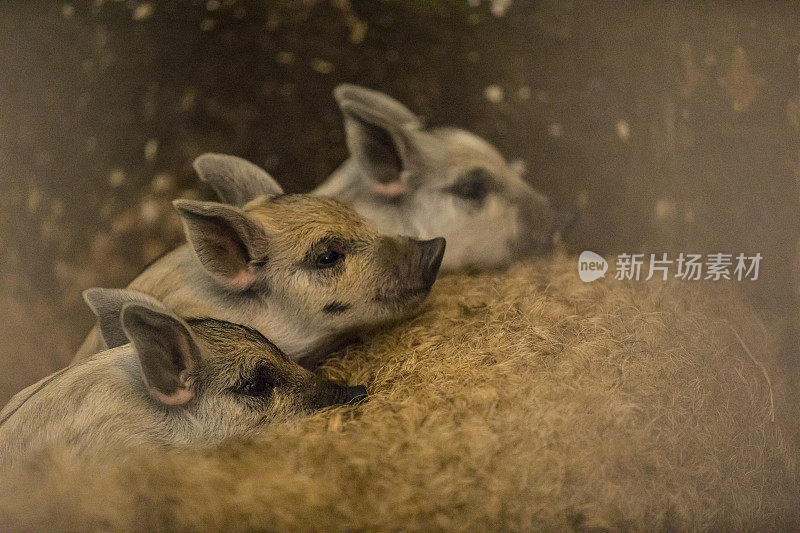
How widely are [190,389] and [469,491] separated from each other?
1.83 feet

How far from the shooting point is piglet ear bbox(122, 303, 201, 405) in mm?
1180

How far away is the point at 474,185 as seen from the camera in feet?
6.60

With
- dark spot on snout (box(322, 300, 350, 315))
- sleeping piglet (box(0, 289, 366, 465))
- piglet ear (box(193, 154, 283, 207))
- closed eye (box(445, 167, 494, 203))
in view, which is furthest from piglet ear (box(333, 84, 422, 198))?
sleeping piglet (box(0, 289, 366, 465))

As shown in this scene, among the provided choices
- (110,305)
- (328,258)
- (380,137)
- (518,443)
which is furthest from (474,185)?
(110,305)

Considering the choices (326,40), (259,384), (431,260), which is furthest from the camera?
(326,40)

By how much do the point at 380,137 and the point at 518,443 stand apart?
978mm

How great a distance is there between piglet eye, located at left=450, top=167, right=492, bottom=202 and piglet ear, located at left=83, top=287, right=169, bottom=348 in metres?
0.95

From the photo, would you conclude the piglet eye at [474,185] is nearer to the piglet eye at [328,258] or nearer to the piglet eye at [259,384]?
the piglet eye at [328,258]

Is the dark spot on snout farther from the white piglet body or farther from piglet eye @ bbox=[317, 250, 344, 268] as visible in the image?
the white piglet body

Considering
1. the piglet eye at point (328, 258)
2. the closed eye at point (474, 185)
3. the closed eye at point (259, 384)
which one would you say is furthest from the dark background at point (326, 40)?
the closed eye at point (259, 384)

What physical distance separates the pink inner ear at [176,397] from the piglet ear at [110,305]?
225 millimetres

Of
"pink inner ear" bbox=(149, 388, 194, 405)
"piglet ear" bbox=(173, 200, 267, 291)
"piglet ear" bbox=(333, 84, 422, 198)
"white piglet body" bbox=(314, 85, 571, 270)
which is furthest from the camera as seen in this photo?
"white piglet body" bbox=(314, 85, 571, 270)

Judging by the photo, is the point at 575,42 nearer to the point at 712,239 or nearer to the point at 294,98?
the point at 712,239

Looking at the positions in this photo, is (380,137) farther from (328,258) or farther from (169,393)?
(169,393)
